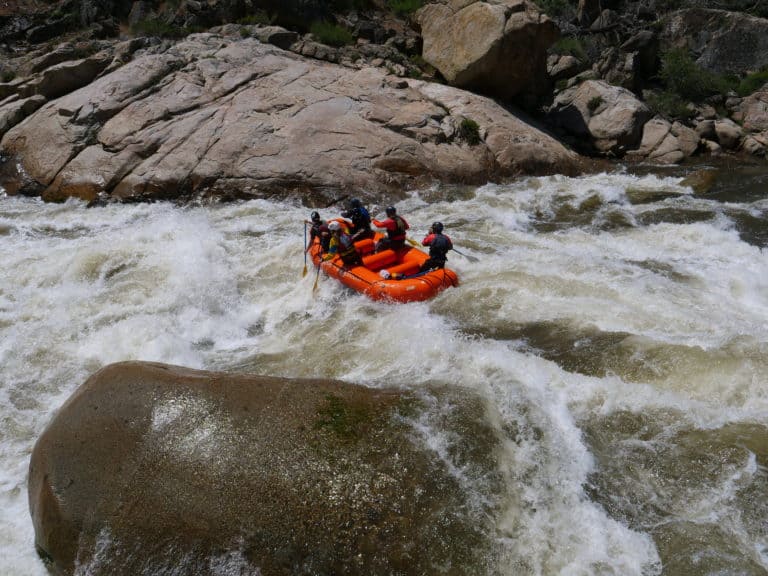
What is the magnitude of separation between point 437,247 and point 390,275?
708mm

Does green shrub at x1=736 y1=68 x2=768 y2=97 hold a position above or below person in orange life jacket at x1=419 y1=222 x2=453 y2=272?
below

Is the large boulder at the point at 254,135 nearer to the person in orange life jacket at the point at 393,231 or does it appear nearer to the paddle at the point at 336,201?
the paddle at the point at 336,201

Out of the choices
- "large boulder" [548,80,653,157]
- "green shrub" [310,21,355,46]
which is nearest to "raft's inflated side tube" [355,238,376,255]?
"large boulder" [548,80,653,157]

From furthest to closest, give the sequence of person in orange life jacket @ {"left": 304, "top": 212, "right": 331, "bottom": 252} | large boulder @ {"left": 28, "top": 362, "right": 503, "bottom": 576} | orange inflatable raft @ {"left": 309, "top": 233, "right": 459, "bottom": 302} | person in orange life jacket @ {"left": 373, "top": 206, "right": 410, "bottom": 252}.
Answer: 1. person in orange life jacket @ {"left": 304, "top": 212, "right": 331, "bottom": 252}
2. person in orange life jacket @ {"left": 373, "top": 206, "right": 410, "bottom": 252}
3. orange inflatable raft @ {"left": 309, "top": 233, "right": 459, "bottom": 302}
4. large boulder @ {"left": 28, "top": 362, "right": 503, "bottom": 576}

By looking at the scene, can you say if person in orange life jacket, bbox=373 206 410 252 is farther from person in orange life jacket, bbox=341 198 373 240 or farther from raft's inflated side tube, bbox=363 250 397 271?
person in orange life jacket, bbox=341 198 373 240

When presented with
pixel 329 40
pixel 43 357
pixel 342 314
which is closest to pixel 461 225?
pixel 342 314

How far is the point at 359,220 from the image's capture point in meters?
8.39

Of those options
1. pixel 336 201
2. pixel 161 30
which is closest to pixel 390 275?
pixel 336 201

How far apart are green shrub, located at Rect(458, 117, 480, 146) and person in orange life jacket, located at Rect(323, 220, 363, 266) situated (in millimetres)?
5816

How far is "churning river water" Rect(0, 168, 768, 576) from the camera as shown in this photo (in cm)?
381

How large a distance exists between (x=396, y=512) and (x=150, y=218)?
855 centimetres

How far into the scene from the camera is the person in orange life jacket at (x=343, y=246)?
298 inches

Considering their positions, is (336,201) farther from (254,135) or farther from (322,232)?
(322,232)

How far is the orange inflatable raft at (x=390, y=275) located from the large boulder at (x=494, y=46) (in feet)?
25.2
